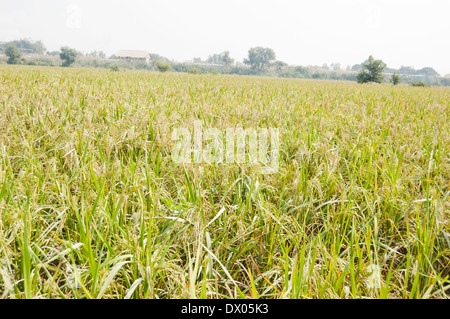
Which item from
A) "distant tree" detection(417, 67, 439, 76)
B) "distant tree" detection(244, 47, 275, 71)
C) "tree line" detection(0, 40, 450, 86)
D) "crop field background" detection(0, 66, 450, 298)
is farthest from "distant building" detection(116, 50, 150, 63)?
"distant tree" detection(417, 67, 439, 76)

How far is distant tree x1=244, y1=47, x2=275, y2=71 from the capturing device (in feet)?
334

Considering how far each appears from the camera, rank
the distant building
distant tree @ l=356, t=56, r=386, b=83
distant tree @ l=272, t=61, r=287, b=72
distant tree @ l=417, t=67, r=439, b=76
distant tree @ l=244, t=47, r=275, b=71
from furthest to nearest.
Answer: distant tree @ l=417, t=67, r=439, b=76, distant tree @ l=244, t=47, r=275, b=71, distant tree @ l=272, t=61, r=287, b=72, the distant building, distant tree @ l=356, t=56, r=386, b=83

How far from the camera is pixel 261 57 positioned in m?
103

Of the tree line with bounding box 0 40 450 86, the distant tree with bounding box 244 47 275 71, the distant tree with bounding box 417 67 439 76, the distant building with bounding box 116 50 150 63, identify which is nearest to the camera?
the tree line with bounding box 0 40 450 86

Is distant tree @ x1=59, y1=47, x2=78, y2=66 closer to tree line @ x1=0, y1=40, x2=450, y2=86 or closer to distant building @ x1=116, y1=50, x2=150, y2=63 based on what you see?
tree line @ x1=0, y1=40, x2=450, y2=86

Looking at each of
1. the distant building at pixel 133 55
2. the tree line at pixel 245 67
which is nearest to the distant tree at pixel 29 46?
the tree line at pixel 245 67

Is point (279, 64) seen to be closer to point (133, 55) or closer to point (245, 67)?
point (245, 67)

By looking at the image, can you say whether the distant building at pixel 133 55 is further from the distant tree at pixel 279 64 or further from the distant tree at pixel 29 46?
the distant tree at pixel 279 64

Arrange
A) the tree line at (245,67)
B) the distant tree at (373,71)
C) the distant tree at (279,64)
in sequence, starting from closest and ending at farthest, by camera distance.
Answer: the distant tree at (373,71) < the tree line at (245,67) < the distant tree at (279,64)

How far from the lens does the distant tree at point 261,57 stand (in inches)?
4011

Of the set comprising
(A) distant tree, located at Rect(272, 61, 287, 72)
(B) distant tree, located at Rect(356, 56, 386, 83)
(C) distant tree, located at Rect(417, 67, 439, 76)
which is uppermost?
(C) distant tree, located at Rect(417, 67, 439, 76)

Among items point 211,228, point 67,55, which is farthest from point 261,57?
point 211,228

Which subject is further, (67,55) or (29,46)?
(29,46)
